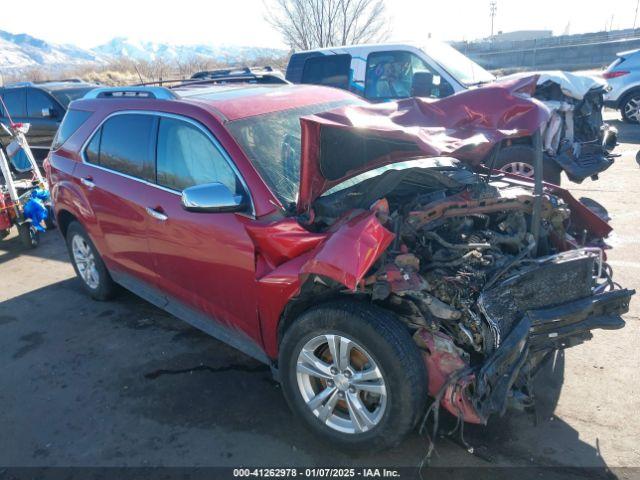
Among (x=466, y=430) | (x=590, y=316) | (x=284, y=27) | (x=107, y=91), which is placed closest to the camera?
(x=590, y=316)

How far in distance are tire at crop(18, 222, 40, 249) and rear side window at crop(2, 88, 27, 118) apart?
4854 mm

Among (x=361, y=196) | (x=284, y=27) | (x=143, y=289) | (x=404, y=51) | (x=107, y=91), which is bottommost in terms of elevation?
(x=143, y=289)

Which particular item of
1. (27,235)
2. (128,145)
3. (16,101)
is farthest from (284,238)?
(16,101)

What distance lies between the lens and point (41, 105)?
1017 cm

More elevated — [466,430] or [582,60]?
[582,60]

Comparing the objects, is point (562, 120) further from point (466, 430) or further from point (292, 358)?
point (292, 358)

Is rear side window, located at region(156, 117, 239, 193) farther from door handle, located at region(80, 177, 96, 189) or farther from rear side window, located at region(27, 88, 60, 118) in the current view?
rear side window, located at region(27, 88, 60, 118)

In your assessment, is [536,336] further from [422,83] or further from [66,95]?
[66,95]

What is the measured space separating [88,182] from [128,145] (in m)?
0.65

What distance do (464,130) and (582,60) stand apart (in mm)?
31120

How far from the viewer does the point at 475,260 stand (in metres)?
2.76

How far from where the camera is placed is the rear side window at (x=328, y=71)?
821cm

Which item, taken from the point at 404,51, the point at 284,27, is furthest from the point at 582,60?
the point at 404,51

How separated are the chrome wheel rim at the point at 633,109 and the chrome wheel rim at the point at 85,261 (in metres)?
12.5
